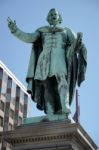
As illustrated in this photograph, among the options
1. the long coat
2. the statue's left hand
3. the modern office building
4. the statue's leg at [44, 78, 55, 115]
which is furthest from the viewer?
the modern office building

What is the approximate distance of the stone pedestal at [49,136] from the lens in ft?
32.1

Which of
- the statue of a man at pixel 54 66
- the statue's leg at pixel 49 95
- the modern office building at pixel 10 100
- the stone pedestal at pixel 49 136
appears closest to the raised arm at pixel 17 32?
the statue of a man at pixel 54 66

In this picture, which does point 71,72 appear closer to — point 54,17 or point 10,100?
point 54,17

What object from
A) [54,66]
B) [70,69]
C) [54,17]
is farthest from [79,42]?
[54,17]

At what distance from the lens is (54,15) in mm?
11945

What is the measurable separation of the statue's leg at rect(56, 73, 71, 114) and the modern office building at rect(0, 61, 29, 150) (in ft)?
212

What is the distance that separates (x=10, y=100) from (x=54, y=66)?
6976cm

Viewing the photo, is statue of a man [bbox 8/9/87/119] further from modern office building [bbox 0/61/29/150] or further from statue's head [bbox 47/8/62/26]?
modern office building [bbox 0/61/29/150]

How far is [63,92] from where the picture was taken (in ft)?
35.5

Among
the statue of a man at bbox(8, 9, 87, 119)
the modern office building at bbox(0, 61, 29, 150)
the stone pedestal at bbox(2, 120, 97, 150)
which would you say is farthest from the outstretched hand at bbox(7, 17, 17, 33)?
the modern office building at bbox(0, 61, 29, 150)

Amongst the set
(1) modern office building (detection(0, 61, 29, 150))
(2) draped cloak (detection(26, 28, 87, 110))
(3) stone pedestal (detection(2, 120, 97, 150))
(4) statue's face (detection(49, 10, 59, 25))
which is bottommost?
(3) stone pedestal (detection(2, 120, 97, 150))

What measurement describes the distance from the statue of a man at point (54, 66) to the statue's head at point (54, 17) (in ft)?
0.64

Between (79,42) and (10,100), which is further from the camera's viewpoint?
(10,100)

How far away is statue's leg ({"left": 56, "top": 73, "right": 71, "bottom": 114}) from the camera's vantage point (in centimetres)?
1063
